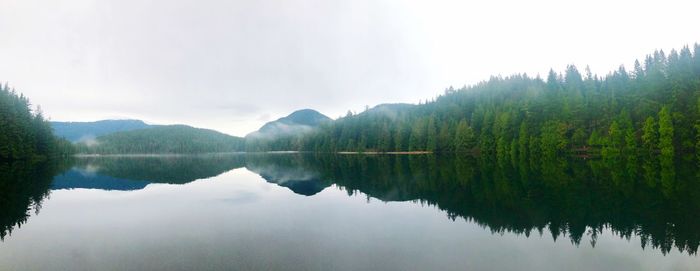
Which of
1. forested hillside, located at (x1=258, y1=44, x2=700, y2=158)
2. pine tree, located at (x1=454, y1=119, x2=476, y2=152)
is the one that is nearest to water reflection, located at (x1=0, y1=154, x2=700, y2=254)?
forested hillside, located at (x1=258, y1=44, x2=700, y2=158)

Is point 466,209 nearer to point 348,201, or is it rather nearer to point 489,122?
point 348,201

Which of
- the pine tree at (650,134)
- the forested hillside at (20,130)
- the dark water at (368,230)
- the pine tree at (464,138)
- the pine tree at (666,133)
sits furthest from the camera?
the pine tree at (464,138)

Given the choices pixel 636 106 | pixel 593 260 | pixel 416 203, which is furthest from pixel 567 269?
pixel 636 106

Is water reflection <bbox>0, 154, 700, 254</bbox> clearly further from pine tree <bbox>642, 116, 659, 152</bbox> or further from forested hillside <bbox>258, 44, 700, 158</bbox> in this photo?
forested hillside <bbox>258, 44, 700, 158</bbox>

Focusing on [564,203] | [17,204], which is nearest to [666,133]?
[564,203]

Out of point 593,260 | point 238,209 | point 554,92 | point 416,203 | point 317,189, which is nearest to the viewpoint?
point 593,260

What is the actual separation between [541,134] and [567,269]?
362ft

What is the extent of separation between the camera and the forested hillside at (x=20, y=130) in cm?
10539

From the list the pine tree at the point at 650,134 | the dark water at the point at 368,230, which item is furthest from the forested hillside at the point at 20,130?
the pine tree at the point at 650,134

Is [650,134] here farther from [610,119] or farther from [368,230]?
[368,230]

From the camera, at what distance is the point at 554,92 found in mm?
135750

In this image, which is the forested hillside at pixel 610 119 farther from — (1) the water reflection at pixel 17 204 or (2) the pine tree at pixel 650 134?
(1) the water reflection at pixel 17 204

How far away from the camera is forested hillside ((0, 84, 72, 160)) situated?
105m

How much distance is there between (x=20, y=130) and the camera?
113 meters
